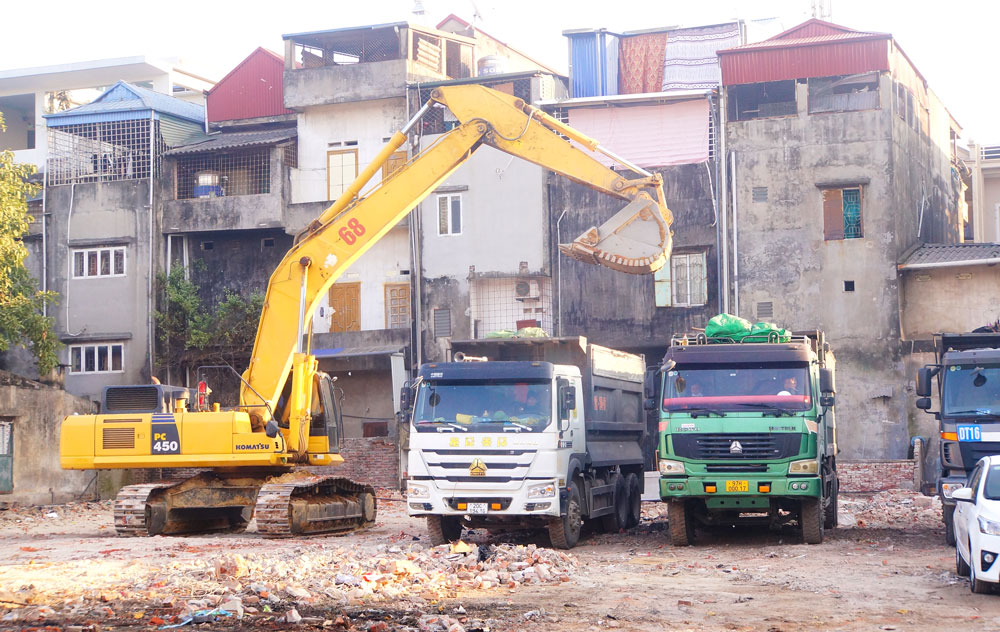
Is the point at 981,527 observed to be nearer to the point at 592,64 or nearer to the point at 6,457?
the point at 6,457

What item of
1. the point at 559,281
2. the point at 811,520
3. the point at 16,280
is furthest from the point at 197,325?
the point at 811,520

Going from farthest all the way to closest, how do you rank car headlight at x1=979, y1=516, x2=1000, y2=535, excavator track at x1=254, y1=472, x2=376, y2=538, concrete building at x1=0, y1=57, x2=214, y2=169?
1. concrete building at x1=0, y1=57, x2=214, y2=169
2. excavator track at x1=254, y1=472, x2=376, y2=538
3. car headlight at x1=979, y1=516, x2=1000, y2=535

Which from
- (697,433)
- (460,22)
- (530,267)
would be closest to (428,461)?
(697,433)

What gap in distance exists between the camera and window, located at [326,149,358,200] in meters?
40.4

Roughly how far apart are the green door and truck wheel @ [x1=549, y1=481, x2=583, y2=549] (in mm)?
18222

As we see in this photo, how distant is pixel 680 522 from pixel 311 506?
21.8ft

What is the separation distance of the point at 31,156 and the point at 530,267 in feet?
67.1

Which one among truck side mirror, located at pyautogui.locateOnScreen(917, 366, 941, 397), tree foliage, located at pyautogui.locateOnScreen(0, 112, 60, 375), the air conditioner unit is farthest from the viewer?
the air conditioner unit

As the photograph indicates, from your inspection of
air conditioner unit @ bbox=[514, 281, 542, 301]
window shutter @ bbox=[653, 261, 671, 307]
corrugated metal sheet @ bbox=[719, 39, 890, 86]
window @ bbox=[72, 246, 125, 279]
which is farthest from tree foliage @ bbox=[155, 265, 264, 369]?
corrugated metal sheet @ bbox=[719, 39, 890, 86]

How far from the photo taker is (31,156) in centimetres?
4584

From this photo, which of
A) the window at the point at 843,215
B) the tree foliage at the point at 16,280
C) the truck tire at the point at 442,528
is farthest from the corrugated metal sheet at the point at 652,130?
the truck tire at the point at 442,528

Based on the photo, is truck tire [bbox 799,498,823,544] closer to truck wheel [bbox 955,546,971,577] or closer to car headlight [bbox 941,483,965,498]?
A: car headlight [bbox 941,483,965,498]

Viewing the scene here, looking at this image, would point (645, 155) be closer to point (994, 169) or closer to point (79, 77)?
point (994, 169)

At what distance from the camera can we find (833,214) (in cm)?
3500
